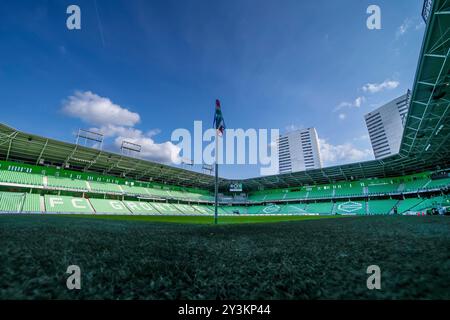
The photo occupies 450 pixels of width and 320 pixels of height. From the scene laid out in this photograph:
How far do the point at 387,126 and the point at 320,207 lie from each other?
74938 mm

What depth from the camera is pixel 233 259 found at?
6.53ft

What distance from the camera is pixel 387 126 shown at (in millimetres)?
86125

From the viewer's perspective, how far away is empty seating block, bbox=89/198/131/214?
29406 mm

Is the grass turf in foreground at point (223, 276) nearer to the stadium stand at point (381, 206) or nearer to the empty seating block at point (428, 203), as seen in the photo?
the empty seating block at point (428, 203)

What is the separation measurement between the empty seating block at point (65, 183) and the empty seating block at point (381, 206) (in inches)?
2157

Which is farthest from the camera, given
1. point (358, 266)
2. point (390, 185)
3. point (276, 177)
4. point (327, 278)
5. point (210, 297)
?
point (276, 177)

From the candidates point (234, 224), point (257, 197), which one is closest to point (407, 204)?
point (257, 197)

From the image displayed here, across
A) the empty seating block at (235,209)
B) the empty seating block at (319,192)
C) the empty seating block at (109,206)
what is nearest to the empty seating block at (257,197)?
the empty seating block at (235,209)

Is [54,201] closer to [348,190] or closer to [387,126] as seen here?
[348,190]

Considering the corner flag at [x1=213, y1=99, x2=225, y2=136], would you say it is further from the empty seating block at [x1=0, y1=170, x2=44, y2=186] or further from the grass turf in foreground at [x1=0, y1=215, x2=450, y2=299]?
the empty seating block at [x1=0, y1=170, x2=44, y2=186]

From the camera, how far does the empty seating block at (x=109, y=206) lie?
29406 mm

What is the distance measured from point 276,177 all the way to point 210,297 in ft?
159
